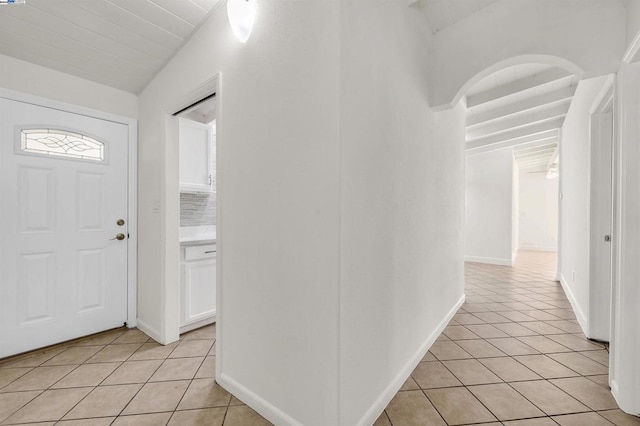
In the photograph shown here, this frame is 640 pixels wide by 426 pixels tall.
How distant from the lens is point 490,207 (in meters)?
6.59

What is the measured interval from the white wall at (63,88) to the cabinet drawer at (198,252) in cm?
158

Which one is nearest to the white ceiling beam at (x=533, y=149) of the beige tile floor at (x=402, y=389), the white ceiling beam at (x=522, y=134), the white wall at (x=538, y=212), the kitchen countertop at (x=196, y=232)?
the white ceiling beam at (x=522, y=134)

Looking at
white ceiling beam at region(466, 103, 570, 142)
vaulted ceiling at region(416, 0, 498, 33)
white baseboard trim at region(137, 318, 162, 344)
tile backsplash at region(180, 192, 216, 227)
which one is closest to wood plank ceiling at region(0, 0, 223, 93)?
tile backsplash at region(180, 192, 216, 227)

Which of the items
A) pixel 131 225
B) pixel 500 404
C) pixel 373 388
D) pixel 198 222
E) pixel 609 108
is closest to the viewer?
pixel 373 388

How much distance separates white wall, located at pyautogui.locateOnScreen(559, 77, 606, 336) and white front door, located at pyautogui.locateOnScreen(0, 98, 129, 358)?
14.7ft

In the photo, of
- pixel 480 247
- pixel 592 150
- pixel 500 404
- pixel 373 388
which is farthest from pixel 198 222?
pixel 480 247

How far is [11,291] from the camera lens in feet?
7.47

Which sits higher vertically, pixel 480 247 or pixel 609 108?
pixel 609 108

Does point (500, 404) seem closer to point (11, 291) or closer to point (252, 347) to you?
point (252, 347)

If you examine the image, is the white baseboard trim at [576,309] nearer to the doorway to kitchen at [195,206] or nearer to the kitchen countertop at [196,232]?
the doorway to kitchen at [195,206]

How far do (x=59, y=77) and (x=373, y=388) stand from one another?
3575 millimetres

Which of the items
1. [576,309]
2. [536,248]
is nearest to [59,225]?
[576,309]

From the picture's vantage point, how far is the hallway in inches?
63.5

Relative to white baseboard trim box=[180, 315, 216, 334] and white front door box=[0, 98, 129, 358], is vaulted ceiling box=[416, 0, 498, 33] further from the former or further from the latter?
white baseboard trim box=[180, 315, 216, 334]
